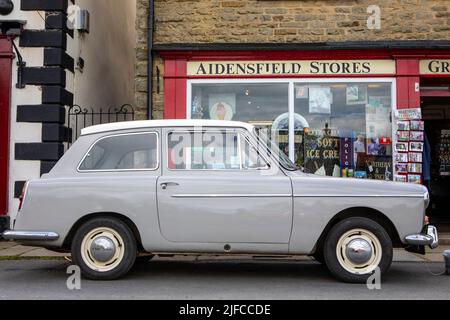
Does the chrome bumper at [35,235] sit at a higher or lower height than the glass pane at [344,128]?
lower

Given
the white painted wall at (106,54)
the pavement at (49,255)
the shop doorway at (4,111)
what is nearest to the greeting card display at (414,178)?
the pavement at (49,255)

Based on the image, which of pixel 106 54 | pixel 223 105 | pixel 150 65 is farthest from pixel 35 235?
pixel 106 54

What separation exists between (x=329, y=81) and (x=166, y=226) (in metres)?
5.40

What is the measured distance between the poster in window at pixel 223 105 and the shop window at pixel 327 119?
12 cm

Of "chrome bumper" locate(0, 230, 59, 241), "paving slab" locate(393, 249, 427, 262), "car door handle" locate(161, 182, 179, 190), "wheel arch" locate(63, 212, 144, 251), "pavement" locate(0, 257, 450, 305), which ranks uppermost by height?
"car door handle" locate(161, 182, 179, 190)

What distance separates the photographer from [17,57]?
388 inches

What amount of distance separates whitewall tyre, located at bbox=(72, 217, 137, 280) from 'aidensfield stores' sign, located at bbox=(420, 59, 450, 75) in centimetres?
658

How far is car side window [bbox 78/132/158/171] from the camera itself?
627 centimetres

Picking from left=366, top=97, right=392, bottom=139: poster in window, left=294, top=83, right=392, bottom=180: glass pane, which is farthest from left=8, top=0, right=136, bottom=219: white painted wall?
left=366, top=97, right=392, bottom=139: poster in window

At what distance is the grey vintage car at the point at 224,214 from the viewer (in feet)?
19.3

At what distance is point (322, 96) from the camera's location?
10.3 metres

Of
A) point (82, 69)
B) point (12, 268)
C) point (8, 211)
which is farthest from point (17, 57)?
point (12, 268)

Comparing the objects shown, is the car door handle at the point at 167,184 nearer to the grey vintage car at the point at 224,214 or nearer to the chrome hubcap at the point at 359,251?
the grey vintage car at the point at 224,214

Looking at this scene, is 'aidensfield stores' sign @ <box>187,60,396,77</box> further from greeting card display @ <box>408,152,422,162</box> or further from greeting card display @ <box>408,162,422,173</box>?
greeting card display @ <box>408,162,422,173</box>
